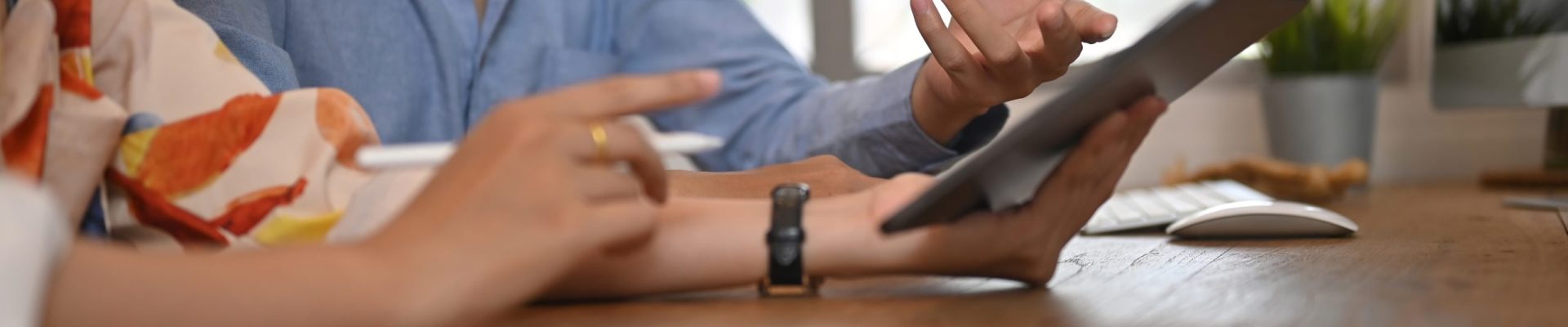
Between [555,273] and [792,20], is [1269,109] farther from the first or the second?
[555,273]

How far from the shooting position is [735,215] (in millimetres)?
666

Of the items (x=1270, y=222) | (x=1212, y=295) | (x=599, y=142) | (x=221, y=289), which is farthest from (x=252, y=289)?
(x=1270, y=222)

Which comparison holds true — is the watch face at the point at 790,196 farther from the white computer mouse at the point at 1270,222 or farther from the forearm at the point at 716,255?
the white computer mouse at the point at 1270,222

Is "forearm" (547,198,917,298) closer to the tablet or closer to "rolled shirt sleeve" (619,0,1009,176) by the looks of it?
the tablet

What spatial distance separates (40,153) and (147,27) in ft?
0.48

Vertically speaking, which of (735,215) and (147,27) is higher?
(147,27)

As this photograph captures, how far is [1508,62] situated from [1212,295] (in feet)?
4.16

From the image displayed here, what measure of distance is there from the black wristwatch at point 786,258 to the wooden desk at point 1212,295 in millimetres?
13

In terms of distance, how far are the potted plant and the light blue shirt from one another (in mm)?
1085

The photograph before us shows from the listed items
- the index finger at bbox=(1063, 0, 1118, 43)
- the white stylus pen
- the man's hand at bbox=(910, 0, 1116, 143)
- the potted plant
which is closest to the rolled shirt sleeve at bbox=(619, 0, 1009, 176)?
the man's hand at bbox=(910, 0, 1116, 143)

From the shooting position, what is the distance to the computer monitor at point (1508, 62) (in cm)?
159

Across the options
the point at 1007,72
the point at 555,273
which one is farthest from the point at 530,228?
the point at 1007,72

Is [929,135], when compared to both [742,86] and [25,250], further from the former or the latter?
[25,250]

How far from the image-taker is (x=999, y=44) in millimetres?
895
